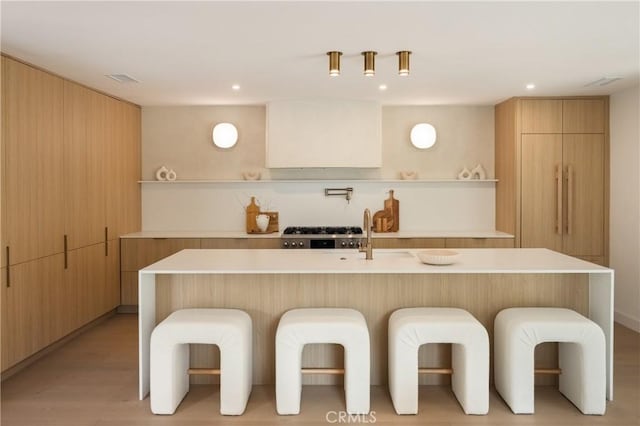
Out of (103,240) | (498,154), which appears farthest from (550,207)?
(103,240)

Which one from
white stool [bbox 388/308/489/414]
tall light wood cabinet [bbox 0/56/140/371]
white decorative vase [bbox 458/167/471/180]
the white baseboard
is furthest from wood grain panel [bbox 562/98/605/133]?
tall light wood cabinet [bbox 0/56/140/371]

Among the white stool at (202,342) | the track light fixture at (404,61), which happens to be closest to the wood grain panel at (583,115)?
the track light fixture at (404,61)

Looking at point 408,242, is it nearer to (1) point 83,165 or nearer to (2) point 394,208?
(2) point 394,208

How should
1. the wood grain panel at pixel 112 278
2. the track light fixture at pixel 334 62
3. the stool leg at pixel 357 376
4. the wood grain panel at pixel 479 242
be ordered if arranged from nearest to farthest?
1. the stool leg at pixel 357 376
2. the track light fixture at pixel 334 62
3. the wood grain panel at pixel 112 278
4. the wood grain panel at pixel 479 242

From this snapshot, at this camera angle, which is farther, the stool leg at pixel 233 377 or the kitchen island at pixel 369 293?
the kitchen island at pixel 369 293

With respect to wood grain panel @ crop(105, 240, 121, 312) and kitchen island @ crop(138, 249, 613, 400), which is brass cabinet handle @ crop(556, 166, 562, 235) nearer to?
kitchen island @ crop(138, 249, 613, 400)

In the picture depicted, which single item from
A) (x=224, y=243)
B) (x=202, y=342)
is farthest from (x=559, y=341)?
(x=224, y=243)

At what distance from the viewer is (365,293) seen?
357 cm

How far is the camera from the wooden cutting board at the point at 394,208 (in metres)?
6.21

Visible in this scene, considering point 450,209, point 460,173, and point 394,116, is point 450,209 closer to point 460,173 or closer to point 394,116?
point 460,173

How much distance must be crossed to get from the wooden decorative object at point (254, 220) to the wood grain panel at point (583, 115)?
3.28 metres

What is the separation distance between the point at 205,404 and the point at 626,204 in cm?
437

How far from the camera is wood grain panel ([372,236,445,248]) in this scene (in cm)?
568

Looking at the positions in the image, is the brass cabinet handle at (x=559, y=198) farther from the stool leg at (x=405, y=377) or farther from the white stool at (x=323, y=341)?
the white stool at (x=323, y=341)
